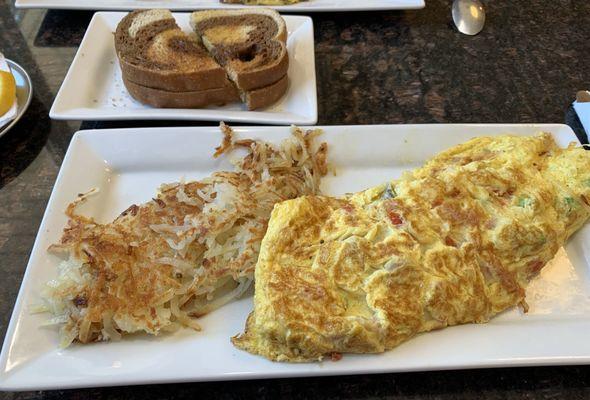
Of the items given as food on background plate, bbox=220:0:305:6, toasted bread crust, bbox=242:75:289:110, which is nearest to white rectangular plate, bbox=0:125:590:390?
toasted bread crust, bbox=242:75:289:110

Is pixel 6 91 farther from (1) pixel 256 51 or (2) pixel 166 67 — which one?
(1) pixel 256 51

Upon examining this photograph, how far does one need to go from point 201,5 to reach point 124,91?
961 millimetres

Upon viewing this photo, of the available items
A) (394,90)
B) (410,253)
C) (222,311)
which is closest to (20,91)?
(222,311)

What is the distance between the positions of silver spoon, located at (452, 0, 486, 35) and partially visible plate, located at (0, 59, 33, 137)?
9.96 ft

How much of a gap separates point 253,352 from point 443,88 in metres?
2.30

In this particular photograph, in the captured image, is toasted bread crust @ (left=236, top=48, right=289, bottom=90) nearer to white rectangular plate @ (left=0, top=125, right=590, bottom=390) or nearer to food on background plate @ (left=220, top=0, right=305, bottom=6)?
white rectangular plate @ (left=0, top=125, right=590, bottom=390)

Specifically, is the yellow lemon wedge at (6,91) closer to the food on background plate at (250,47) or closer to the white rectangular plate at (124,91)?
the white rectangular plate at (124,91)

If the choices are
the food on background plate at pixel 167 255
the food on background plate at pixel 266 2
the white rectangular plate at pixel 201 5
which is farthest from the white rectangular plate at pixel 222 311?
the food on background plate at pixel 266 2

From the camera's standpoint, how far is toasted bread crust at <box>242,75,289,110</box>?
2799 millimetres

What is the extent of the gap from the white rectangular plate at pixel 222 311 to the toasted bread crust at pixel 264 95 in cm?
38

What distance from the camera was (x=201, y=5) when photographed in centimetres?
350

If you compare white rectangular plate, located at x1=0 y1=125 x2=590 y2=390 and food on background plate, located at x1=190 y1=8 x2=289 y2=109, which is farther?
food on background plate, located at x1=190 y1=8 x2=289 y2=109

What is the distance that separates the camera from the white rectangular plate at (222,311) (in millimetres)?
1656

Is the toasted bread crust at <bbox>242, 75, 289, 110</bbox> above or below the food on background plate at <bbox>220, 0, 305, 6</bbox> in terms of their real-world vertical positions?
below
